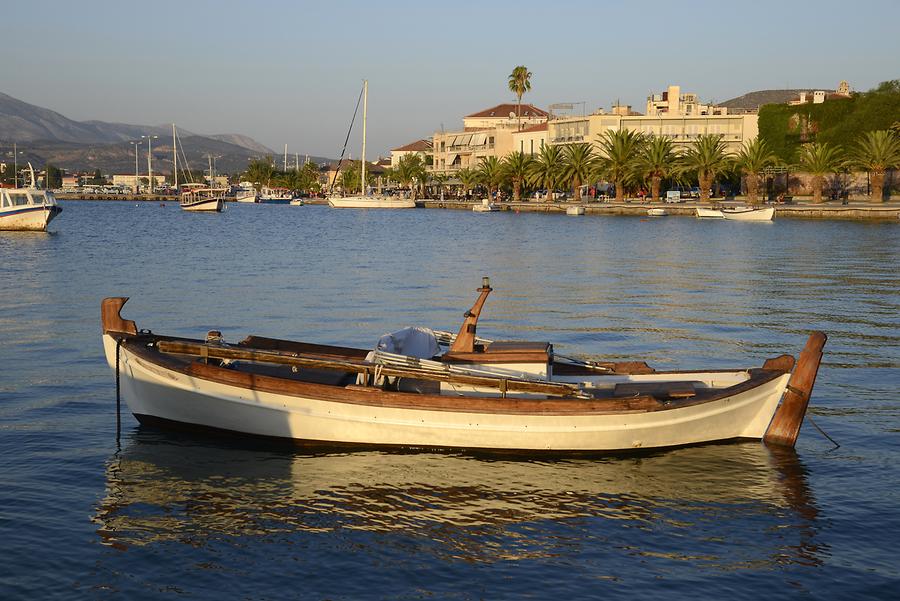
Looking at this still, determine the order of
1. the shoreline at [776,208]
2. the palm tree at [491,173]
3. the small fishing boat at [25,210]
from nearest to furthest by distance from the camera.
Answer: the small fishing boat at [25,210], the shoreline at [776,208], the palm tree at [491,173]

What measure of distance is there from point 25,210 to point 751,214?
65.6m

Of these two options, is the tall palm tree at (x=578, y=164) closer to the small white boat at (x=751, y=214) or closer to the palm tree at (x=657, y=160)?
the palm tree at (x=657, y=160)

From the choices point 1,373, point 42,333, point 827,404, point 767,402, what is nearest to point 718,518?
point 767,402

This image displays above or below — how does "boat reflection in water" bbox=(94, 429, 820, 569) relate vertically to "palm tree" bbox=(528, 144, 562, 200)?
below

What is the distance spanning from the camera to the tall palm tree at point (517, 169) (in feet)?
451

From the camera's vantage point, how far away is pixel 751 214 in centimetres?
9456

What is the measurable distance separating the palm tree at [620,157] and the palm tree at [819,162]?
19.5 metres

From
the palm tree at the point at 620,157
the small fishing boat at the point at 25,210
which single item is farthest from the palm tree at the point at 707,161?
the small fishing boat at the point at 25,210

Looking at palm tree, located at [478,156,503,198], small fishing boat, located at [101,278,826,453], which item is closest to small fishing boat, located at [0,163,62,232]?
small fishing boat, located at [101,278,826,453]

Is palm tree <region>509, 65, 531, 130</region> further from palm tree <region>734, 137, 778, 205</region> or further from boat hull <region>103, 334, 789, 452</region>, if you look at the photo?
boat hull <region>103, 334, 789, 452</region>

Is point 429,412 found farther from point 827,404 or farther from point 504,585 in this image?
point 827,404

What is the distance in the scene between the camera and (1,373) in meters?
20.4

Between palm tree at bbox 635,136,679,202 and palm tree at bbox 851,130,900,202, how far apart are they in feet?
68.4

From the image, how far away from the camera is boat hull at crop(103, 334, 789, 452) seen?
1420cm
